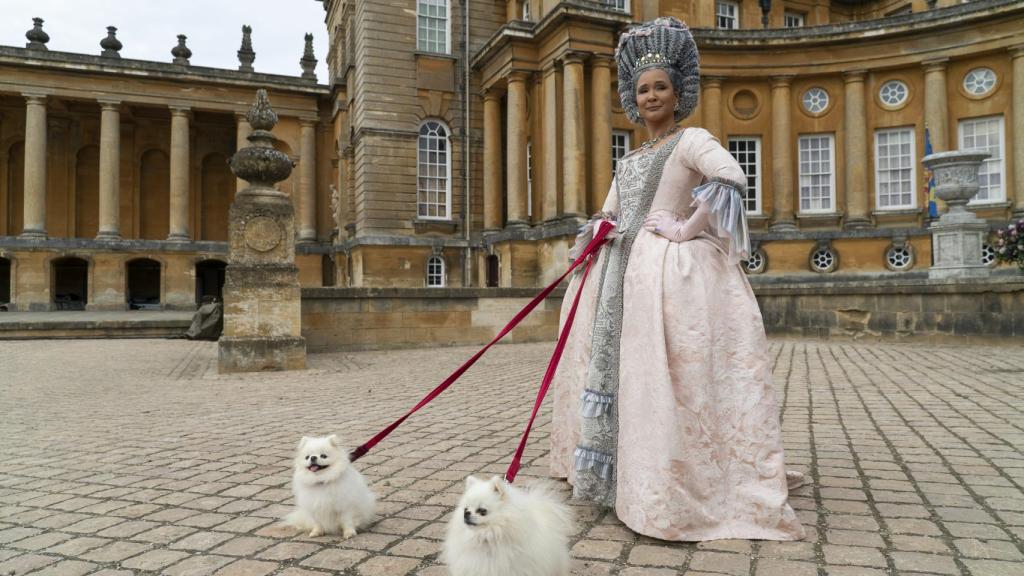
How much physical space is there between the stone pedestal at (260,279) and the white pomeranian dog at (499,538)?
7747mm

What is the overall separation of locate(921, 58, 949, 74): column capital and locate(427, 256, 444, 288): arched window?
55.0 feet

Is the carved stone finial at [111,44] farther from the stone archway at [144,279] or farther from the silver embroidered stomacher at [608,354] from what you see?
the silver embroidered stomacher at [608,354]

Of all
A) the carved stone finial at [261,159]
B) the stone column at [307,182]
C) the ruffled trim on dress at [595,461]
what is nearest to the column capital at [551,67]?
the carved stone finial at [261,159]

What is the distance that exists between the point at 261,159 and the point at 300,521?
756 centimetres

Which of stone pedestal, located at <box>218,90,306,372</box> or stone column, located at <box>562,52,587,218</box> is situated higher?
stone column, located at <box>562,52,587,218</box>

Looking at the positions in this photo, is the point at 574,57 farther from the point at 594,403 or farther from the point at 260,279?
the point at 594,403

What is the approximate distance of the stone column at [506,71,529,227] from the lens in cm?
2064

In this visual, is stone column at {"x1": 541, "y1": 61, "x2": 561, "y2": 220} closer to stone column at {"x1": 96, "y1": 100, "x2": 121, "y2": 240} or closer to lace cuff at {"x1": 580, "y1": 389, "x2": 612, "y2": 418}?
lace cuff at {"x1": 580, "y1": 389, "x2": 612, "y2": 418}

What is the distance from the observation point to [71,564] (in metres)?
2.68

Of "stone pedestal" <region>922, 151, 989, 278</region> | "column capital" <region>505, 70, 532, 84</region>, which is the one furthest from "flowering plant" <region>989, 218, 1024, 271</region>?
"column capital" <region>505, 70, 532, 84</region>

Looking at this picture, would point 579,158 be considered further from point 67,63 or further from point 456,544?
point 67,63

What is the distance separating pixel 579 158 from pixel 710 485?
55.2 feet

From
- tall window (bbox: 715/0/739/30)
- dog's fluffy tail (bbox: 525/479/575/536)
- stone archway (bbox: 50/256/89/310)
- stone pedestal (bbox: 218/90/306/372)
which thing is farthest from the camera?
stone archway (bbox: 50/256/89/310)

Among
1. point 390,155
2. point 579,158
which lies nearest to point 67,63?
point 390,155
